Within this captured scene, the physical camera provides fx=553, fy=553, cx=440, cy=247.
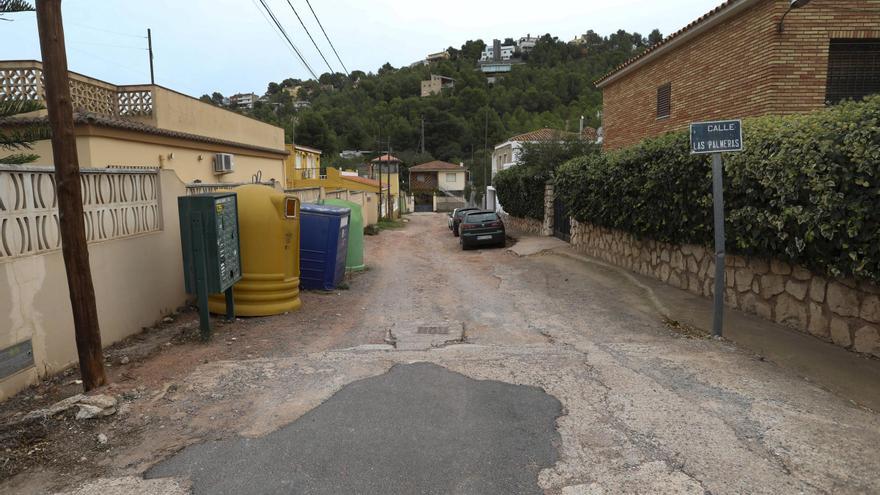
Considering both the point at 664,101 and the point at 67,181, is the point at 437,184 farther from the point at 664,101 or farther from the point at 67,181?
the point at 67,181

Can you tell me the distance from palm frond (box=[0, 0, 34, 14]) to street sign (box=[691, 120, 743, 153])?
6.67 m

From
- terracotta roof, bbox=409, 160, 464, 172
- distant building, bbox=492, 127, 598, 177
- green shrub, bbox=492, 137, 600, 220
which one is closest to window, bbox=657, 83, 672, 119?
green shrub, bbox=492, 137, 600, 220

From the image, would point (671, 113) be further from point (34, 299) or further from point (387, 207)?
point (387, 207)

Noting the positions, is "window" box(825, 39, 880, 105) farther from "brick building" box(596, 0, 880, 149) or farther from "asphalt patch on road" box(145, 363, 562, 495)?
"asphalt patch on road" box(145, 363, 562, 495)

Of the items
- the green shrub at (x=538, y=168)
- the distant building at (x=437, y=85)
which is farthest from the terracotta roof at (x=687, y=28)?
the distant building at (x=437, y=85)

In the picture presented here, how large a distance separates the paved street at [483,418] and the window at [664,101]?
10.4 meters

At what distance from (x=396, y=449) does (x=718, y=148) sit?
5022mm

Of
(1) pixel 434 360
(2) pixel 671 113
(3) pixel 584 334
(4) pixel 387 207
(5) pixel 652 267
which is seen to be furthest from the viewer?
(4) pixel 387 207

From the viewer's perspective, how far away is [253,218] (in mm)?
7801

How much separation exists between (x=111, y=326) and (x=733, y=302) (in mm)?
8000

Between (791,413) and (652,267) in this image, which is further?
(652,267)

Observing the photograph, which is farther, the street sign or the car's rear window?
the car's rear window

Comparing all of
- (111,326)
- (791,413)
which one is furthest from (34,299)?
(791,413)

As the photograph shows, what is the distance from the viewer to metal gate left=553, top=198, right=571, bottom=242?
1935 centimetres
